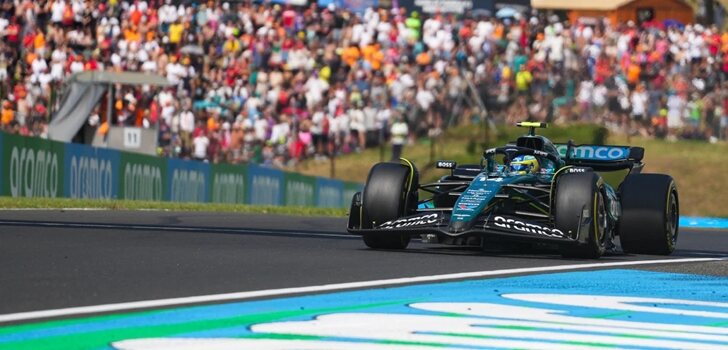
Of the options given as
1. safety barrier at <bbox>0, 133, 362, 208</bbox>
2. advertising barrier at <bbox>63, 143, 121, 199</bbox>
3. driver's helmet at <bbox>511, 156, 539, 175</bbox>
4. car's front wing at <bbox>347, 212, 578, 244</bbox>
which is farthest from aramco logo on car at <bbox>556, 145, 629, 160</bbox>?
advertising barrier at <bbox>63, 143, 121, 199</bbox>

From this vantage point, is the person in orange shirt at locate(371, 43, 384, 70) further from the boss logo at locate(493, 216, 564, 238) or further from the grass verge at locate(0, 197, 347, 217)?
the boss logo at locate(493, 216, 564, 238)

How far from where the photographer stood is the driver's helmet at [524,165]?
12547 mm

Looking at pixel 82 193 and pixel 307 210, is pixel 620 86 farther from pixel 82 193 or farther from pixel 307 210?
pixel 82 193

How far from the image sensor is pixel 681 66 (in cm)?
2989

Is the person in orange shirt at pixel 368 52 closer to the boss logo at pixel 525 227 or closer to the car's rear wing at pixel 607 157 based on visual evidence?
the car's rear wing at pixel 607 157

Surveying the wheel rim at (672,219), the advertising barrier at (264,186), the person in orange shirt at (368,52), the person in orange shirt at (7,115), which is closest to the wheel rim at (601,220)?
the wheel rim at (672,219)

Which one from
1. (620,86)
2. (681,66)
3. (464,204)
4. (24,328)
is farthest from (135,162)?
(24,328)

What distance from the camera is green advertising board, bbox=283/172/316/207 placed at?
29.0 m

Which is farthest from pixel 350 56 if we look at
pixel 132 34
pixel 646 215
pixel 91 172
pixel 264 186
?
pixel 646 215

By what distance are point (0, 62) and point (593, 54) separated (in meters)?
11.9

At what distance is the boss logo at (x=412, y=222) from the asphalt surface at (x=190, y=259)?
23 centimetres

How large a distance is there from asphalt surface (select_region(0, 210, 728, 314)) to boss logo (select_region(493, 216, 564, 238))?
210 mm

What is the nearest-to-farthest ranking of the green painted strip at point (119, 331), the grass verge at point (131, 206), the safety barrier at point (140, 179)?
the green painted strip at point (119, 331)
the grass verge at point (131, 206)
the safety barrier at point (140, 179)

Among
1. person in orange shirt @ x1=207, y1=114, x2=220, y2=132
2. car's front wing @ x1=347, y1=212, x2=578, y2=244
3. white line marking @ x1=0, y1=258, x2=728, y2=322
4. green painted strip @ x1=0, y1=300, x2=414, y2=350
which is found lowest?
green painted strip @ x1=0, y1=300, x2=414, y2=350
